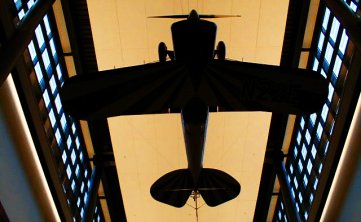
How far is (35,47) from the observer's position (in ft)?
39.6

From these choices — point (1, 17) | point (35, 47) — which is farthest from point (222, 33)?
point (1, 17)

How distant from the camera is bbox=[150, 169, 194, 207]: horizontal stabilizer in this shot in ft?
35.8

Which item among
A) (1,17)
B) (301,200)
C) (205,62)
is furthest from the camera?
(301,200)

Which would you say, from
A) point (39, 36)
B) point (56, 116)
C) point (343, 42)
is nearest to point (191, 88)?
point (343, 42)

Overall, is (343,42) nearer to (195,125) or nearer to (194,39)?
(195,125)

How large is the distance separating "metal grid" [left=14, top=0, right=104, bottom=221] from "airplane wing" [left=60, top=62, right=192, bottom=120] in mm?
4739

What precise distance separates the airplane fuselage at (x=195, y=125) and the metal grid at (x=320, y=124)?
4703 mm

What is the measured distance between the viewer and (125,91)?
737cm

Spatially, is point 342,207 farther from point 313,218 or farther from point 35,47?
point 35,47

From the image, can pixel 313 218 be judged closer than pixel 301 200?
Yes

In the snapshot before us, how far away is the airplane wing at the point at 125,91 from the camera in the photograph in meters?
7.18

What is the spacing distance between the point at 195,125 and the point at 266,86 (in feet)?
6.26

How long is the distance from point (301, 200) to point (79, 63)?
957cm

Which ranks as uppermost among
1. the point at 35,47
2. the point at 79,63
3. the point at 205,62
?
the point at 79,63
